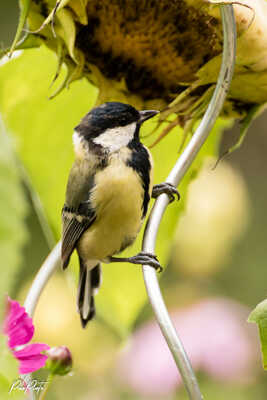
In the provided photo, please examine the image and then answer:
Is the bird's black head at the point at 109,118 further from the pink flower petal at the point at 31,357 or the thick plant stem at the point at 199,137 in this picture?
the pink flower petal at the point at 31,357

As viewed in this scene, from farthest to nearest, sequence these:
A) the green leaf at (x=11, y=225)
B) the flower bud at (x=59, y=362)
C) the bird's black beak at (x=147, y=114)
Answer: the bird's black beak at (x=147, y=114), the flower bud at (x=59, y=362), the green leaf at (x=11, y=225)

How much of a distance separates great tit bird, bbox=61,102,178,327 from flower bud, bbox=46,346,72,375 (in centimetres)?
15

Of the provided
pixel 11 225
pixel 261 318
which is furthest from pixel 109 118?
pixel 11 225

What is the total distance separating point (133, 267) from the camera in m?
0.48

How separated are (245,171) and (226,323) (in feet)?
1.52

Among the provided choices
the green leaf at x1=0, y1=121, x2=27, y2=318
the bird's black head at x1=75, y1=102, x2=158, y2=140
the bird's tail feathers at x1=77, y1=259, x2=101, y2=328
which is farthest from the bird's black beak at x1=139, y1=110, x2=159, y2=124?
the green leaf at x1=0, y1=121, x2=27, y2=318

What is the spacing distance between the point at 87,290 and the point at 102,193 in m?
0.09

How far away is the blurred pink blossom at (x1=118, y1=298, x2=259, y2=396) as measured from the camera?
86cm

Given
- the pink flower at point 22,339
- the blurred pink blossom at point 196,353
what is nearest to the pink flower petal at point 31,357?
the pink flower at point 22,339

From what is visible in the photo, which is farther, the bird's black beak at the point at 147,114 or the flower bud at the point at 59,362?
the bird's black beak at the point at 147,114

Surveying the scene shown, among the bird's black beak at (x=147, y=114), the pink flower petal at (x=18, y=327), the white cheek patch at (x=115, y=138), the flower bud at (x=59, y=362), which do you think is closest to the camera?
the pink flower petal at (x=18, y=327)

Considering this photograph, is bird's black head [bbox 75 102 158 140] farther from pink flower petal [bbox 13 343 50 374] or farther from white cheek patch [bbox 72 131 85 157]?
pink flower petal [bbox 13 343 50 374]

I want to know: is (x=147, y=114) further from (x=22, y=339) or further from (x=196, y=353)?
(x=196, y=353)

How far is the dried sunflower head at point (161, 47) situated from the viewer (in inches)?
14.7
